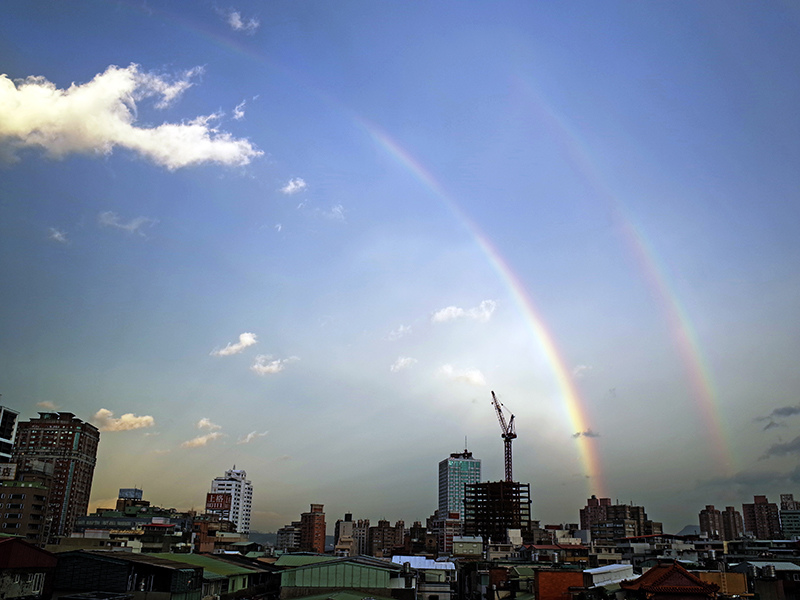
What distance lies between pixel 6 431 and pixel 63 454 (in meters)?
35.5

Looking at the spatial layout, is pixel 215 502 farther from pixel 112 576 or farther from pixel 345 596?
pixel 112 576

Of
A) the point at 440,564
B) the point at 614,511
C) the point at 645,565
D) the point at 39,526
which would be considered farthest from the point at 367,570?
the point at 614,511

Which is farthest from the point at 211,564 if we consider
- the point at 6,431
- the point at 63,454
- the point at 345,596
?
the point at 63,454

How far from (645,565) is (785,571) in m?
10.5

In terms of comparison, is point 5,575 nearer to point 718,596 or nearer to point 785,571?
point 718,596

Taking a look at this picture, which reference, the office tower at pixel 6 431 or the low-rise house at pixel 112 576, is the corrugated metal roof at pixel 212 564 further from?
the office tower at pixel 6 431

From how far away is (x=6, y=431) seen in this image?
380 feet

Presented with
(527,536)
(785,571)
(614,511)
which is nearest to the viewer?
(785,571)

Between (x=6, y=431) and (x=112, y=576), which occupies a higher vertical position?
(x=6, y=431)

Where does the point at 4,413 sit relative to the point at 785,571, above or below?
above

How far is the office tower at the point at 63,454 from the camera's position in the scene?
473ft

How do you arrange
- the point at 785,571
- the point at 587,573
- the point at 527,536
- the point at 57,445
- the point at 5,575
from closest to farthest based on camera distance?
the point at 5,575 < the point at 587,573 < the point at 785,571 < the point at 57,445 < the point at 527,536

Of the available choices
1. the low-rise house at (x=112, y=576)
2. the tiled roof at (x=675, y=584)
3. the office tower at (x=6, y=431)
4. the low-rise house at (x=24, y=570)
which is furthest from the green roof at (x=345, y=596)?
the office tower at (x=6, y=431)

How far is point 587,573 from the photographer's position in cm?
4409
